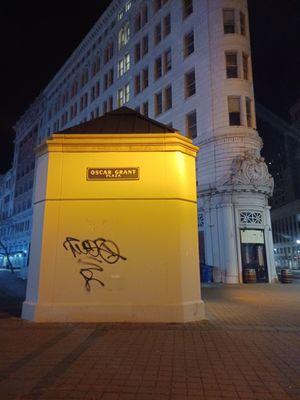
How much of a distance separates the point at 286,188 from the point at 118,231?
87091 millimetres

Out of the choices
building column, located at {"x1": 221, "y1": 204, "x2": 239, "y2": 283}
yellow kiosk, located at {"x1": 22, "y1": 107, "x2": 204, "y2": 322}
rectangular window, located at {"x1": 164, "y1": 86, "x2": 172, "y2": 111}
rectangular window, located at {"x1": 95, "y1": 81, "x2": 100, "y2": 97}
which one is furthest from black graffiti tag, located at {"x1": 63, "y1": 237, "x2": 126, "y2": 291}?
rectangular window, located at {"x1": 95, "y1": 81, "x2": 100, "y2": 97}

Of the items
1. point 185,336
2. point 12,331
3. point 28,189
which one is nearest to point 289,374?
point 185,336

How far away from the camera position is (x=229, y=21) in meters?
26.8

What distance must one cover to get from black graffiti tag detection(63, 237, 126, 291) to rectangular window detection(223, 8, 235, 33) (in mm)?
23746

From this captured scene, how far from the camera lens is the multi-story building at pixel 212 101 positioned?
23562mm

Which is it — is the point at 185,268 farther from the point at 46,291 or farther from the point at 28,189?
the point at 28,189

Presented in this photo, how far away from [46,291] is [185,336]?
3799 millimetres

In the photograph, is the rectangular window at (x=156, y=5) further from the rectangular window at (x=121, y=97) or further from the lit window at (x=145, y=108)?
the lit window at (x=145, y=108)

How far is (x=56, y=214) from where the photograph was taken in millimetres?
9266

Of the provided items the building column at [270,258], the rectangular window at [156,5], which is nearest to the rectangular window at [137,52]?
the rectangular window at [156,5]

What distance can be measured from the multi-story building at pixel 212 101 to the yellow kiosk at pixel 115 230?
14648 mm

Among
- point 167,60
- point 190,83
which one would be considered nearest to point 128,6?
point 167,60

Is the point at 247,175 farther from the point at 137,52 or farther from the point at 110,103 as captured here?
the point at 110,103

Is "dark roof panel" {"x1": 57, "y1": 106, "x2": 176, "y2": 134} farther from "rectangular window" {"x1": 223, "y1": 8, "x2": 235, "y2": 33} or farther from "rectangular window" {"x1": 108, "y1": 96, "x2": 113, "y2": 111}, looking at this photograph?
"rectangular window" {"x1": 108, "y1": 96, "x2": 113, "y2": 111}
